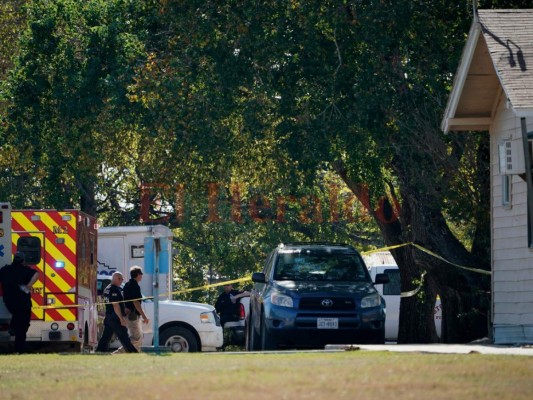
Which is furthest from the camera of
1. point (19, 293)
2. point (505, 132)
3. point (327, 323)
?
point (19, 293)

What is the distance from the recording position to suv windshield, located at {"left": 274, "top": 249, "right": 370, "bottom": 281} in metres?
21.4

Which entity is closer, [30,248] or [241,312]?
[30,248]

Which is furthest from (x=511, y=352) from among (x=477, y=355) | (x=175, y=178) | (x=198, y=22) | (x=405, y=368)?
(x=175, y=178)

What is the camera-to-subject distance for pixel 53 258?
23156 mm

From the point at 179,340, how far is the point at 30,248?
3.96 metres

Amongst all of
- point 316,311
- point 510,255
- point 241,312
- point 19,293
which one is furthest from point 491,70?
point 241,312

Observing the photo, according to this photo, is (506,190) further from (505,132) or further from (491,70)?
(491,70)

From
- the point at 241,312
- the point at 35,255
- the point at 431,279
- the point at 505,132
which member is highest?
the point at 505,132

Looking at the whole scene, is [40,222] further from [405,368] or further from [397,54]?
[405,368]

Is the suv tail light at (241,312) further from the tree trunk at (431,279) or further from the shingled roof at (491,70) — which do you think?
the shingled roof at (491,70)

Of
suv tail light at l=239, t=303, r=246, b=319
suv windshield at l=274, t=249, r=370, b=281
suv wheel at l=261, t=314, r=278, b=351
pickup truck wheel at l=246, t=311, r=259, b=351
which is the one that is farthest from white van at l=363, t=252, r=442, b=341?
suv wheel at l=261, t=314, r=278, b=351

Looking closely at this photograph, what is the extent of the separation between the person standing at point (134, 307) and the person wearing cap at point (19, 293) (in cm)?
158

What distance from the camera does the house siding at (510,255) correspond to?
806 inches

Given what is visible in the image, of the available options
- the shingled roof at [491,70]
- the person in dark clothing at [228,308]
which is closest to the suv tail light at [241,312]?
the person in dark clothing at [228,308]
